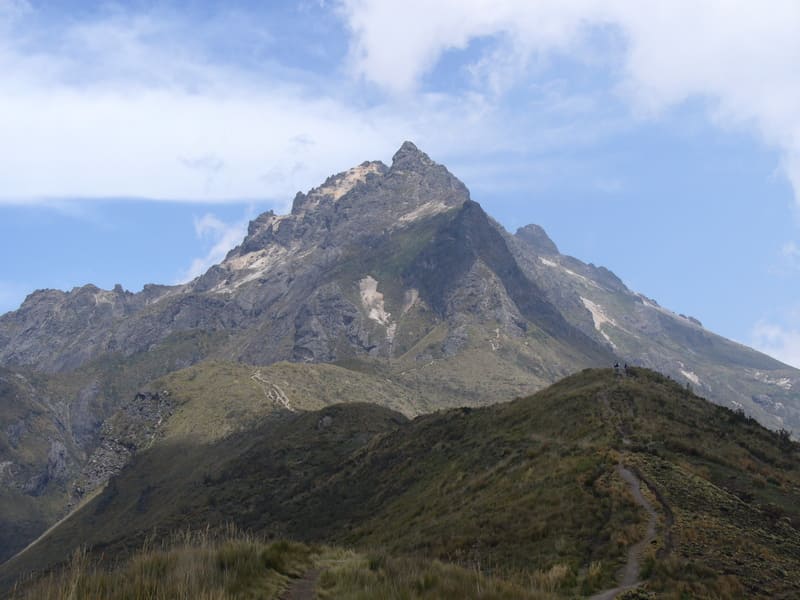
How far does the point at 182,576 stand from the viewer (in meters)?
14.0

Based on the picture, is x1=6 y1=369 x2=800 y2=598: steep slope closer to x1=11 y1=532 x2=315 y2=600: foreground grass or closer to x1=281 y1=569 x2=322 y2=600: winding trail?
x1=281 y1=569 x2=322 y2=600: winding trail

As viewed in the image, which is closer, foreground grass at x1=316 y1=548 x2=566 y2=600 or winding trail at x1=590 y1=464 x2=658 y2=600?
foreground grass at x1=316 y1=548 x2=566 y2=600

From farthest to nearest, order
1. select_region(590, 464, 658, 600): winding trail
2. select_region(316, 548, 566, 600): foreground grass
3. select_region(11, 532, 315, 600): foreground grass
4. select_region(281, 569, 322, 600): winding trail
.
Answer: select_region(590, 464, 658, 600): winding trail → select_region(281, 569, 322, 600): winding trail → select_region(316, 548, 566, 600): foreground grass → select_region(11, 532, 315, 600): foreground grass

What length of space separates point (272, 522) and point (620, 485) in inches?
3319

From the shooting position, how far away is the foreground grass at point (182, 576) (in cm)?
1295

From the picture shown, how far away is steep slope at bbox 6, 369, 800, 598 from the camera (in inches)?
1081

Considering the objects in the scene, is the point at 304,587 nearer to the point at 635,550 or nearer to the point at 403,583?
the point at 403,583

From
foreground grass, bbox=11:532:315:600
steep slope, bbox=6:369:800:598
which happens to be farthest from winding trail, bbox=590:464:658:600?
foreground grass, bbox=11:532:315:600

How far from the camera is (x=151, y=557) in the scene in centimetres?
1564

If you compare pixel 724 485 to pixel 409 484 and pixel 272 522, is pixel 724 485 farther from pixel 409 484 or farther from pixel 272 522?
pixel 272 522

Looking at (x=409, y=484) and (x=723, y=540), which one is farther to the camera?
(x=409, y=484)

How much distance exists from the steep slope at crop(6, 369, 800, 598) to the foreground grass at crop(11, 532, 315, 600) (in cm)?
1219

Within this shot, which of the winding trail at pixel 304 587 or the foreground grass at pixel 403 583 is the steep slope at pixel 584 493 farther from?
the winding trail at pixel 304 587

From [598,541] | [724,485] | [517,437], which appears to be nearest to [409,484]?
[517,437]
